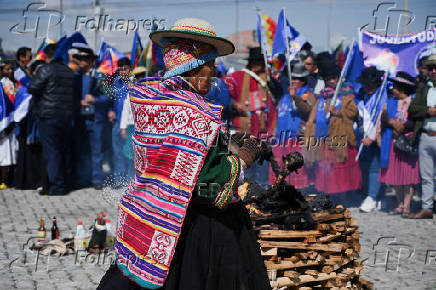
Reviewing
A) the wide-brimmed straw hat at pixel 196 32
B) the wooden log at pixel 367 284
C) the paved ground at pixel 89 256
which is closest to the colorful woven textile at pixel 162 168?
the wide-brimmed straw hat at pixel 196 32

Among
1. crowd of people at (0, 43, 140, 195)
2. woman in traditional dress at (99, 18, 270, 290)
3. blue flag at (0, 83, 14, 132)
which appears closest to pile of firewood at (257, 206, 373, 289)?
woman in traditional dress at (99, 18, 270, 290)

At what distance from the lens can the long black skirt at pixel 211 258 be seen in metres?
3.36

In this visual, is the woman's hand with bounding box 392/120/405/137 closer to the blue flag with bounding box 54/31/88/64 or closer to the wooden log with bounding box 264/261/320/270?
the wooden log with bounding box 264/261/320/270

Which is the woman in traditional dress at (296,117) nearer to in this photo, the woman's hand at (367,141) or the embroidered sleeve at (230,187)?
the woman's hand at (367,141)

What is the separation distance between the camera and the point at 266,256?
491cm

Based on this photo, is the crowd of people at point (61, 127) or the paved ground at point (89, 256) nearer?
the paved ground at point (89, 256)

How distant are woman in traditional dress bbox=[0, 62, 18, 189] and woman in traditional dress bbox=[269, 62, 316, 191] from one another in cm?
511

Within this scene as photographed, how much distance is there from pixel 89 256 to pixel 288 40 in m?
5.81

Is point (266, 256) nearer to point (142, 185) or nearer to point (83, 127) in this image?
point (142, 185)

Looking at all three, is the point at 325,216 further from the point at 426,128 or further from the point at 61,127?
the point at 61,127

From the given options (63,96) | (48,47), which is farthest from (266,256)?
(48,47)

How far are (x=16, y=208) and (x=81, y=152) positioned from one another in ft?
9.00

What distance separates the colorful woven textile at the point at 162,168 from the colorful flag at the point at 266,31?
7770 millimetres

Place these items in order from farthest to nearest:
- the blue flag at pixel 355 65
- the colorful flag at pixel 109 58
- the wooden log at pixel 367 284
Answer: the colorful flag at pixel 109 58 → the blue flag at pixel 355 65 → the wooden log at pixel 367 284
